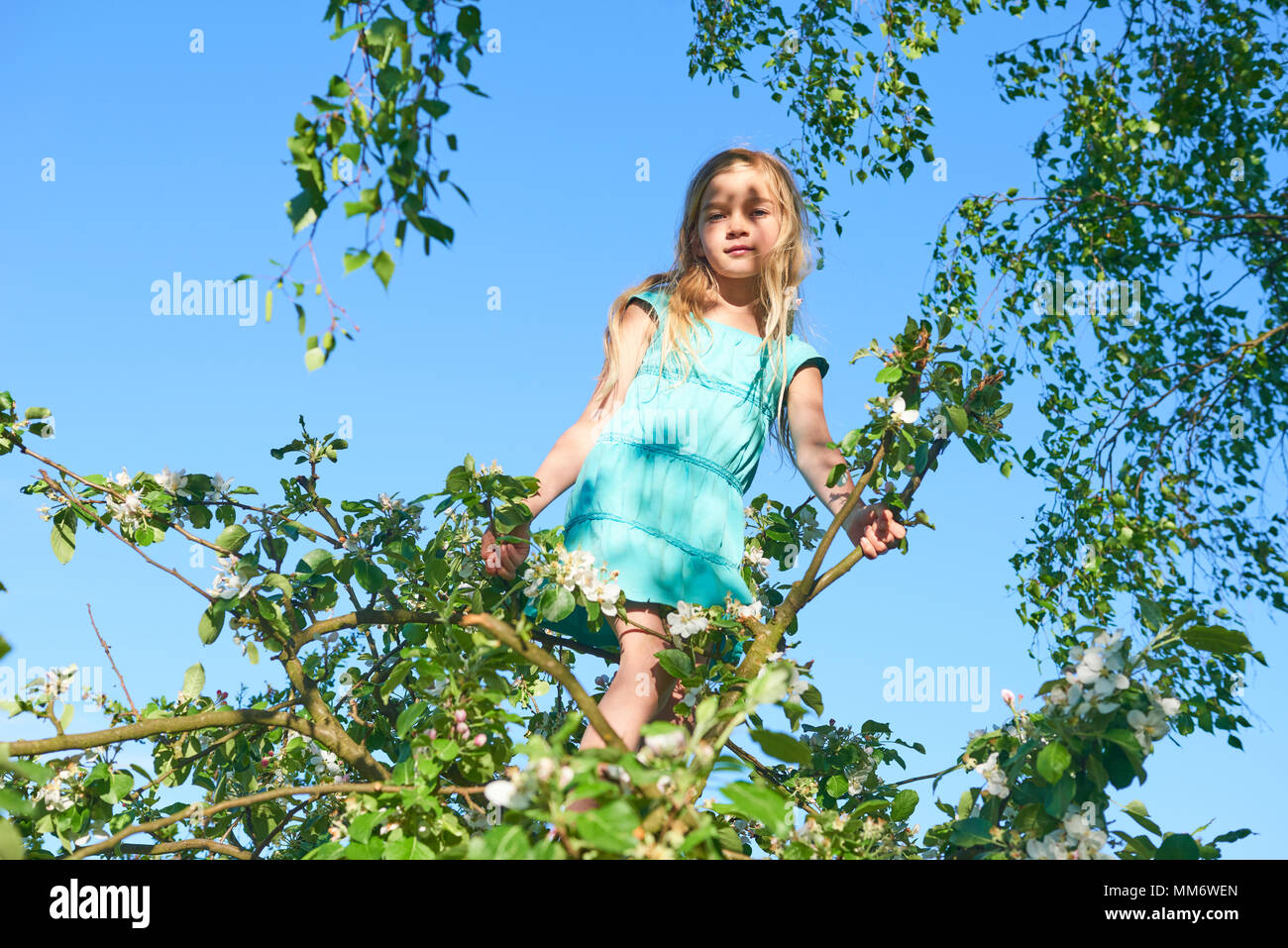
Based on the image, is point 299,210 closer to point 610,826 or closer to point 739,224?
point 610,826

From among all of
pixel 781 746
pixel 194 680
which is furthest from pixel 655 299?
pixel 781 746

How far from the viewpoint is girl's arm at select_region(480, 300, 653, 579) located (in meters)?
2.77

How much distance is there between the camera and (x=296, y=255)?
165 cm

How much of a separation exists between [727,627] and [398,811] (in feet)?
2.95

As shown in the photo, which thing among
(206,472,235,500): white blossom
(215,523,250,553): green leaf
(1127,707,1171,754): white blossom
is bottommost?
(1127,707,1171,754): white blossom

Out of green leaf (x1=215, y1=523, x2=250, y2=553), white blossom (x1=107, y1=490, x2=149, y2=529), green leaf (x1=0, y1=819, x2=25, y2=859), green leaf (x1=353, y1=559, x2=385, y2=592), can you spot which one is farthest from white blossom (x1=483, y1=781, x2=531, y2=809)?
white blossom (x1=107, y1=490, x2=149, y2=529)

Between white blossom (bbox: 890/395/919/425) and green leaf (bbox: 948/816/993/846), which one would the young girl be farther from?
green leaf (bbox: 948/816/993/846)

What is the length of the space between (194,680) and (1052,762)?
2134mm

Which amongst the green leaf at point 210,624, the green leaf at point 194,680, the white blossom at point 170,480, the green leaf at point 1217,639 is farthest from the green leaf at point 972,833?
the white blossom at point 170,480

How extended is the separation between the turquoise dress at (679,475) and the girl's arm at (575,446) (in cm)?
4

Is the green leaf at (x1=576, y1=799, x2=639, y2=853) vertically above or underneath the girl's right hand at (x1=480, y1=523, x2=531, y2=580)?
underneath

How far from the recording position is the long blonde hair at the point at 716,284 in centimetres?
308

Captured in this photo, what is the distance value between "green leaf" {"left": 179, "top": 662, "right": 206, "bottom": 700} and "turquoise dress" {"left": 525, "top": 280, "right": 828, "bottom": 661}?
919mm
